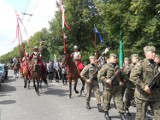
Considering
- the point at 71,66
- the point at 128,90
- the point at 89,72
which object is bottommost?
the point at 128,90

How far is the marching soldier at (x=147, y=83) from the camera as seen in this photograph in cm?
660

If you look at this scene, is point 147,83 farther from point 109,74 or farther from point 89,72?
point 89,72

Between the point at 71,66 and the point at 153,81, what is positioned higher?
the point at 71,66

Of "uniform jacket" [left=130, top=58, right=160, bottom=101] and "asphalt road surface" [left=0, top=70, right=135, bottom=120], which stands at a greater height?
"uniform jacket" [left=130, top=58, right=160, bottom=101]

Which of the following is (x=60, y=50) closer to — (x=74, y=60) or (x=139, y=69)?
(x=74, y=60)

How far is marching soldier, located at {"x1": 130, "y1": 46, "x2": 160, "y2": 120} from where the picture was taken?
6602 mm

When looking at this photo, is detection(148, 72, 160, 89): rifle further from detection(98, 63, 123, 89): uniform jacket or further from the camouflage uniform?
the camouflage uniform

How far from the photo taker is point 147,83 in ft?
21.8

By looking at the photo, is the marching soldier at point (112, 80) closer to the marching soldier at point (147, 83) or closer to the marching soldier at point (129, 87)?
the marching soldier at point (129, 87)

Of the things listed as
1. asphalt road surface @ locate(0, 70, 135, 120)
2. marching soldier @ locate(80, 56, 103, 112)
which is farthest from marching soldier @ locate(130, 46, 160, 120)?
marching soldier @ locate(80, 56, 103, 112)

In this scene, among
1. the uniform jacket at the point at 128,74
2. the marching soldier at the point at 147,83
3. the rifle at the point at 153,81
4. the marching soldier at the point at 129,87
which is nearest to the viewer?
the rifle at the point at 153,81

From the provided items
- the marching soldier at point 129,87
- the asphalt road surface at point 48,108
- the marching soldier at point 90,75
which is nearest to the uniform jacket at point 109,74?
the marching soldier at point 129,87

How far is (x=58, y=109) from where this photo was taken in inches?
444

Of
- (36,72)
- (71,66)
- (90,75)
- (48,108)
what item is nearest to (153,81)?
(90,75)
